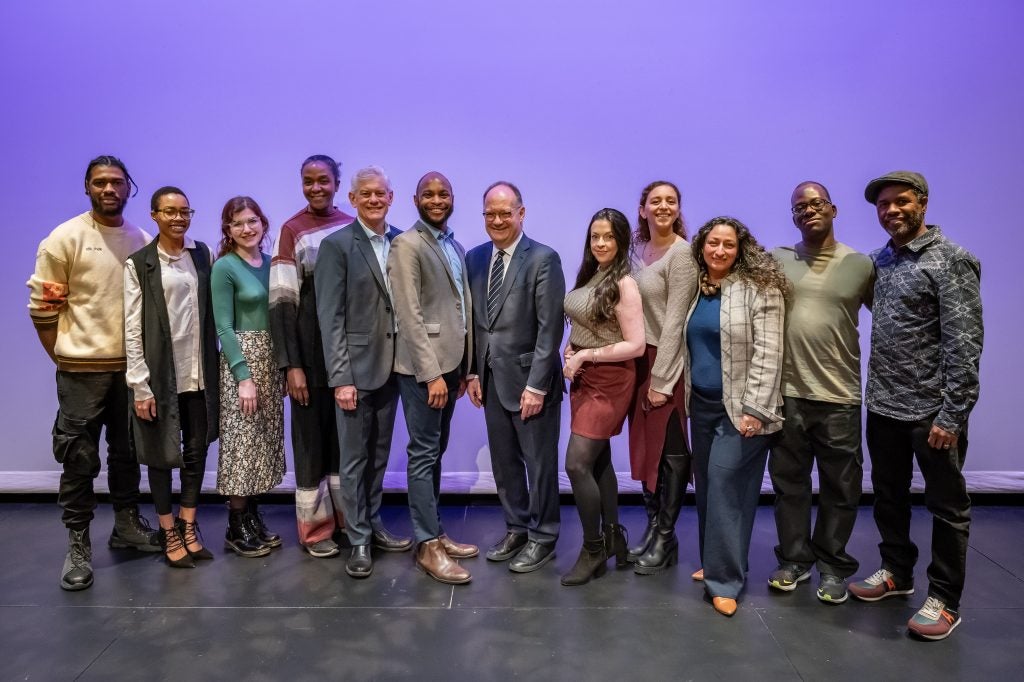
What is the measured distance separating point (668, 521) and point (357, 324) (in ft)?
5.49

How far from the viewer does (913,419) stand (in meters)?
2.63

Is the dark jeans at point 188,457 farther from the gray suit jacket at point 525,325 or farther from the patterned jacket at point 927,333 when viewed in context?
the patterned jacket at point 927,333

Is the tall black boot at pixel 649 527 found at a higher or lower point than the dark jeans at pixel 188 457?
lower

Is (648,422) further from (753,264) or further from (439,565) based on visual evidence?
(439,565)

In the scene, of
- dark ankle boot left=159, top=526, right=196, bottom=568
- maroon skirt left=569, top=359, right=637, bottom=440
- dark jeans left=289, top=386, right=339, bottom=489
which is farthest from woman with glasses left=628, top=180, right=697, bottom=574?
dark ankle boot left=159, top=526, right=196, bottom=568

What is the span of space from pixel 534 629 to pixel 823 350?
1.55 metres

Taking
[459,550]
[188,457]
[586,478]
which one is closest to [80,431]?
[188,457]

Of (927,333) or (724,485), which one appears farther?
(724,485)

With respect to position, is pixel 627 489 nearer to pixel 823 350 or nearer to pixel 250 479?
pixel 823 350

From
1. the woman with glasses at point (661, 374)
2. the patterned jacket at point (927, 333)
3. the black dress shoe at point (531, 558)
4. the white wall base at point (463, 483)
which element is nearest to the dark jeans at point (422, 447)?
the black dress shoe at point (531, 558)

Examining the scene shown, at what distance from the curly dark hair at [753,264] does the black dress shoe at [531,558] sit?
152 centimetres

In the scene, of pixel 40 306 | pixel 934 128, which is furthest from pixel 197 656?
pixel 934 128

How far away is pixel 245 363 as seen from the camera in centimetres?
323

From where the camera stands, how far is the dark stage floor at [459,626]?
243 cm
